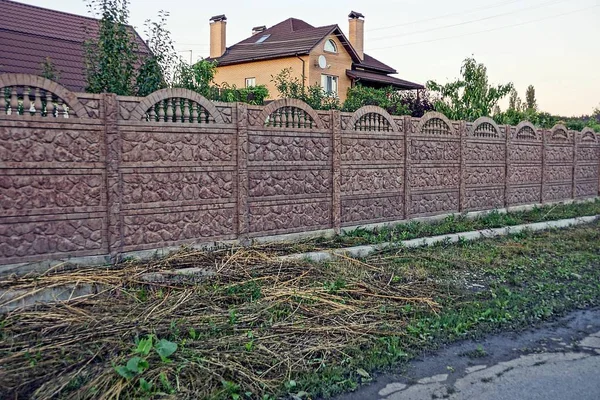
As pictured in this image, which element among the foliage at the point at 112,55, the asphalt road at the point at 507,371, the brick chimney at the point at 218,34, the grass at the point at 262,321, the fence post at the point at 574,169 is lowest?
the asphalt road at the point at 507,371

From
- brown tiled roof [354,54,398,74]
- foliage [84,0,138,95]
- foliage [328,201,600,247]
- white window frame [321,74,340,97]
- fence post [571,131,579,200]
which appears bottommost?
foliage [328,201,600,247]

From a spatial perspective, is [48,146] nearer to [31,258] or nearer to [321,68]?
[31,258]

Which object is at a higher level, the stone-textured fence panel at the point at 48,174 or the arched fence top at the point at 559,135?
the arched fence top at the point at 559,135

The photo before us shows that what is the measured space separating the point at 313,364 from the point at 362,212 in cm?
526

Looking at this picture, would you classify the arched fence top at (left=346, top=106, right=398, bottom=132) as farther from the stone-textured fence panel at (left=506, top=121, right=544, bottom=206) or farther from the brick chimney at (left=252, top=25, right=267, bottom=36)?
the brick chimney at (left=252, top=25, right=267, bottom=36)

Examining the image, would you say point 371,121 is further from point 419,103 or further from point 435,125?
point 419,103

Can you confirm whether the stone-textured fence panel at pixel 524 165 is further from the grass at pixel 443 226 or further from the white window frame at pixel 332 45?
the white window frame at pixel 332 45

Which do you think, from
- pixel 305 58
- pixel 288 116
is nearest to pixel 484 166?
pixel 288 116

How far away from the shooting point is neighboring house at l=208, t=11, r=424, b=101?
91.2ft

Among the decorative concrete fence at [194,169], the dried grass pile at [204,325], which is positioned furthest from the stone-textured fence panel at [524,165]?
the dried grass pile at [204,325]

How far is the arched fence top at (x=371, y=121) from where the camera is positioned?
8898 mm

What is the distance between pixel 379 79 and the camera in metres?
29.5

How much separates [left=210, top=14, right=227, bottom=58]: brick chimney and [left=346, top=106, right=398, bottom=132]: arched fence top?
23.9 m

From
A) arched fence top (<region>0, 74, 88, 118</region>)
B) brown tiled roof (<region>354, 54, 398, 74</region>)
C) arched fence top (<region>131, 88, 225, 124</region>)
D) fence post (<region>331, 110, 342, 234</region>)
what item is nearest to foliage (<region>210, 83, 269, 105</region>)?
fence post (<region>331, 110, 342, 234</region>)
